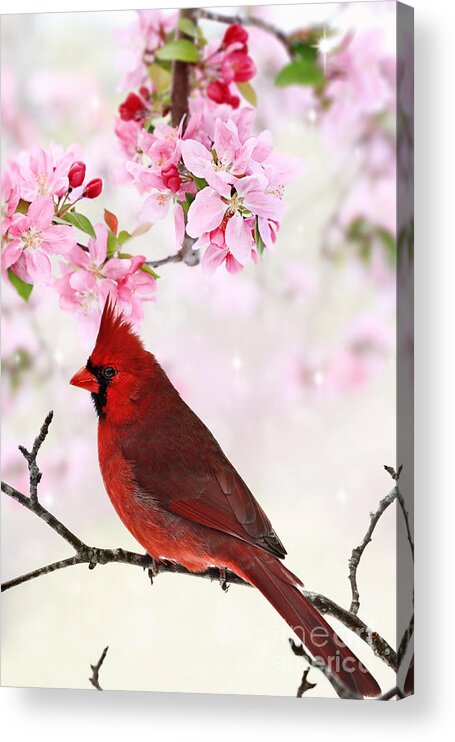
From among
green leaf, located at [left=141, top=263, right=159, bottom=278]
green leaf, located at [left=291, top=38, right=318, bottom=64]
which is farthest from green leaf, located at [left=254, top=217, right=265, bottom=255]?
green leaf, located at [left=291, top=38, right=318, bottom=64]

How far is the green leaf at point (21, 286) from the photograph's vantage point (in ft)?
9.14

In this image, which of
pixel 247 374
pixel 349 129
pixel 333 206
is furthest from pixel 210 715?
pixel 349 129

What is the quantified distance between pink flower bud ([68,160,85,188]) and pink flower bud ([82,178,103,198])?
2 cm

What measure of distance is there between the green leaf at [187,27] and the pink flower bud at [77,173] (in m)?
0.37

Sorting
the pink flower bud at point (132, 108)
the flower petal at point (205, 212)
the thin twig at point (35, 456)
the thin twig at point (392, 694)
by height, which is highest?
the pink flower bud at point (132, 108)

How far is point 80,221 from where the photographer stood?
2754mm

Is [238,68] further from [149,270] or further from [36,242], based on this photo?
[36,242]

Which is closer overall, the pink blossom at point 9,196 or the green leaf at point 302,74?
the green leaf at point 302,74

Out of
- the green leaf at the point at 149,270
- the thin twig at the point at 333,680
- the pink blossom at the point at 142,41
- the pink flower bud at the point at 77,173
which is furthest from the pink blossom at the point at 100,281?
the thin twig at the point at 333,680

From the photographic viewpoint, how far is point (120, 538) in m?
2.70

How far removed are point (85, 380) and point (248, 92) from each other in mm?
723

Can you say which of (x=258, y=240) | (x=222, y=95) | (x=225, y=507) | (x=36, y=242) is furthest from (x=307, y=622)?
(x=222, y=95)

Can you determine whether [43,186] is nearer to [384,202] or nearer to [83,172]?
[83,172]

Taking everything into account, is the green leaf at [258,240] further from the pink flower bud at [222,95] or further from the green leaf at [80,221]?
the green leaf at [80,221]
